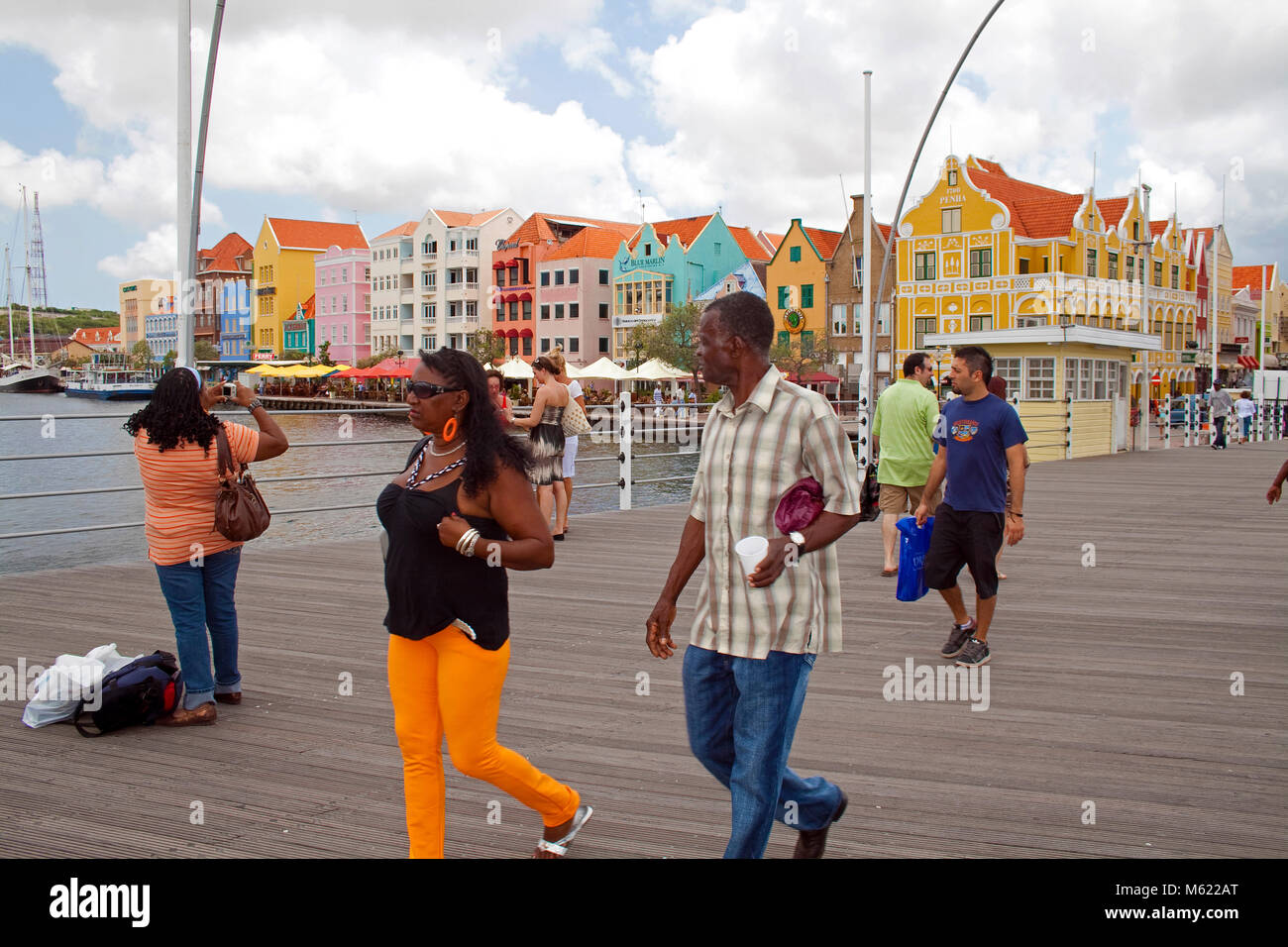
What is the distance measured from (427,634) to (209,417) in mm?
2522

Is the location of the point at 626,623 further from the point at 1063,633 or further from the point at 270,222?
the point at 270,222

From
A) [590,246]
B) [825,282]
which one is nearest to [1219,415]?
[825,282]

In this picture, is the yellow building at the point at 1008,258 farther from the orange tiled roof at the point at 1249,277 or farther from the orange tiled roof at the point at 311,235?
the orange tiled roof at the point at 311,235

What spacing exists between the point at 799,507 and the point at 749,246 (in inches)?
2911

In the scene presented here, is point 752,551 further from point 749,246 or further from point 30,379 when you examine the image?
point 30,379

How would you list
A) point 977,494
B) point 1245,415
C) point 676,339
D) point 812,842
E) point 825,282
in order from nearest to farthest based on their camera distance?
point 812,842, point 977,494, point 1245,415, point 676,339, point 825,282

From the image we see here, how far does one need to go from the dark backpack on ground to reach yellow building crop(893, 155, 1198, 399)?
50330mm

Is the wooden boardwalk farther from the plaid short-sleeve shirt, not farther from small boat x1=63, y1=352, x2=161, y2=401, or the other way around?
small boat x1=63, y1=352, x2=161, y2=401

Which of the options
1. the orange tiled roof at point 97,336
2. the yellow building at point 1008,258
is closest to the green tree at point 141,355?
the orange tiled roof at point 97,336

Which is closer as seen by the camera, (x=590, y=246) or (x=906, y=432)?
(x=906, y=432)

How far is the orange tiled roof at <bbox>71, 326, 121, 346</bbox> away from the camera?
181 metres

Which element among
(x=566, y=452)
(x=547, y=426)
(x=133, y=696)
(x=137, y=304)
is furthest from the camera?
(x=137, y=304)

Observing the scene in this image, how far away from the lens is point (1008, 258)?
53.5 meters

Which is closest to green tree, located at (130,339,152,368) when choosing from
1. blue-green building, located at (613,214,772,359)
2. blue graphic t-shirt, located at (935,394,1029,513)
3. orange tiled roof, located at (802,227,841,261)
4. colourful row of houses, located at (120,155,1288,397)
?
colourful row of houses, located at (120,155,1288,397)
